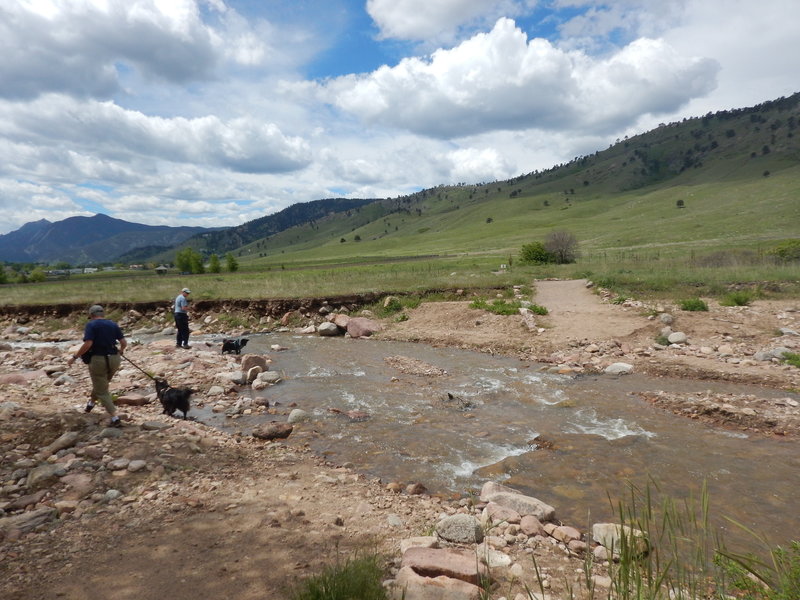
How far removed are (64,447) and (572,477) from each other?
9.66 meters

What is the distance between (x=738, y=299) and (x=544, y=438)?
17.3 metres

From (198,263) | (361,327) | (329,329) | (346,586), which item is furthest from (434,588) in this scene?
(198,263)

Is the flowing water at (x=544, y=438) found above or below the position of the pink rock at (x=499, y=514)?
below

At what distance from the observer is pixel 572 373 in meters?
14.7

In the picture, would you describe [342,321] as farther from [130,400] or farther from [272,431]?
[272,431]

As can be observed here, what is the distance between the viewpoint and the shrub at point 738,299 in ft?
66.6

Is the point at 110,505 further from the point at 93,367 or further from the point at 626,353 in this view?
the point at 626,353

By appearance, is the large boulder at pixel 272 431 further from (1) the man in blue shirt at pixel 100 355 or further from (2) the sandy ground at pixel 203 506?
(1) the man in blue shirt at pixel 100 355

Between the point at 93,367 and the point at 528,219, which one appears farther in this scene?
the point at 528,219

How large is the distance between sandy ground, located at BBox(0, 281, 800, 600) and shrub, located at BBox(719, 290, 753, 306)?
26.6ft

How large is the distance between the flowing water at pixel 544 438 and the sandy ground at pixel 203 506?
83 centimetres

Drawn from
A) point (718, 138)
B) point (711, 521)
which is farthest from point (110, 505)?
point (718, 138)

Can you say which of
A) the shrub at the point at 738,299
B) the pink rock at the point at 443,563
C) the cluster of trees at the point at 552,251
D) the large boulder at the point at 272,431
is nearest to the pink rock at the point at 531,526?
the pink rock at the point at 443,563

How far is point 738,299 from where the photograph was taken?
2034cm
